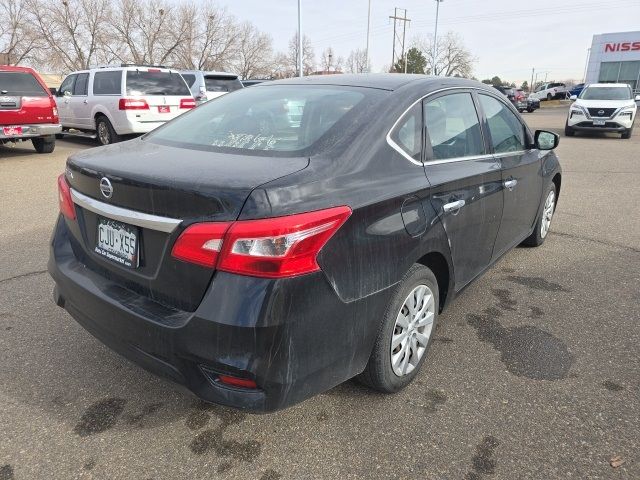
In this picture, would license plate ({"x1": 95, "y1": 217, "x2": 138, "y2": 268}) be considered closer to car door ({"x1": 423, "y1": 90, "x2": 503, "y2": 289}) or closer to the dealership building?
car door ({"x1": 423, "y1": 90, "x2": 503, "y2": 289})

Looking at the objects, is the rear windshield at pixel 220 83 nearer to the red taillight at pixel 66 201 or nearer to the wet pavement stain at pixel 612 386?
the red taillight at pixel 66 201

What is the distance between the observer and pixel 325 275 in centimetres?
191

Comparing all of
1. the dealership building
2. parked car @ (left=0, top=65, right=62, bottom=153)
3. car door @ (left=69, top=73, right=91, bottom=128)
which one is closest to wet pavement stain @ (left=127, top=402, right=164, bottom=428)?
parked car @ (left=0, top=65, right=62, bottom=153)

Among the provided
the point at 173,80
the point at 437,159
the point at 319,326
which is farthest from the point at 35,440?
the point at 173,80

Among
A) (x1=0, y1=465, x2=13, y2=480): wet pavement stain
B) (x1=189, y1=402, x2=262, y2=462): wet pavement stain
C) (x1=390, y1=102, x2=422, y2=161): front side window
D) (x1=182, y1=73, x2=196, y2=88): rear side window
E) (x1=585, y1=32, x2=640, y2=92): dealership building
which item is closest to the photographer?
(x1=0, y1=465, x2=13, y2=480): wet pavement stain

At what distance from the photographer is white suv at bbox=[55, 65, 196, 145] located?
420 inches

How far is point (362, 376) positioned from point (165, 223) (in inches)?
48.1

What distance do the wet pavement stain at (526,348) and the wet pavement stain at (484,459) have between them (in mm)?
652

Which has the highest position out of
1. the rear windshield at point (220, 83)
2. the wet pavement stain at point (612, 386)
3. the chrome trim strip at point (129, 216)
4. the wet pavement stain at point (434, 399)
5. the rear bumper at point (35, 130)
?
the rear windshield at point (220, 83)

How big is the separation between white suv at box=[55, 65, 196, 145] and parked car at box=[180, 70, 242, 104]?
6.59 ft

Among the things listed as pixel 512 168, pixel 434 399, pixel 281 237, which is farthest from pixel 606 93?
pixel 281 237

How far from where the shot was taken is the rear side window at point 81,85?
38.9ft

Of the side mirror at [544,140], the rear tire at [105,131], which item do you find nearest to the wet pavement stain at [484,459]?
the side mirror at [544,140]

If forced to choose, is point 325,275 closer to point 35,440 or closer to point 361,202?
point 361,202
